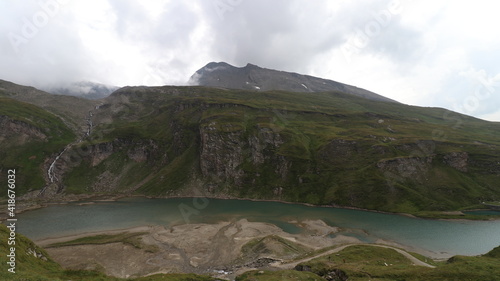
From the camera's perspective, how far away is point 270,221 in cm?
10544

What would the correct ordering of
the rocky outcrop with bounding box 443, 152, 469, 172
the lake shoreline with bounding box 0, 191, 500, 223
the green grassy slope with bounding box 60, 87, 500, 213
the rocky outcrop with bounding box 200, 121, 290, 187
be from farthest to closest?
1. the rocky outcrop with bounding box 200, 121, 290, 187
2. the rocky outcrop with bounding box 443, 152, 469, 172
3. the green grassy slope with bounding box 60, 87, 500, 213
4. the lake shoreline with bounding box 0, 191, 500, 223

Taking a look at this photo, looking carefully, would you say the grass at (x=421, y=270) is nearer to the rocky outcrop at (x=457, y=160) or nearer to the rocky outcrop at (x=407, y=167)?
the rocky outcrop at (x=407, y=167)

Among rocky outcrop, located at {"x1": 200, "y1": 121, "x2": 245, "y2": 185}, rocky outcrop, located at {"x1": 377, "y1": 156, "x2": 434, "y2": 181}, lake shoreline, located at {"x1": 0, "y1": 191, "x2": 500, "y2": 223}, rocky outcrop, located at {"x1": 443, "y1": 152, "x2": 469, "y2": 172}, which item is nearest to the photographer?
lake shoreline, located at {"x1": 0, "y1": 191, "x2": 500, "y2": 223}

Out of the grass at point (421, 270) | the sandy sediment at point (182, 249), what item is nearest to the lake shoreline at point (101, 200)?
the sandy sediment at point (182, 249)

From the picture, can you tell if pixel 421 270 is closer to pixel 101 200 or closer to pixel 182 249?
pixel 182 249

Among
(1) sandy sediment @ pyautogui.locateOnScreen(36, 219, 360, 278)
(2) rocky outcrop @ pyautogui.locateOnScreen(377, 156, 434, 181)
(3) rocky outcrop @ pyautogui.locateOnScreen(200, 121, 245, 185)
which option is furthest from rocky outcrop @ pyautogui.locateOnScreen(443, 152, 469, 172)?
(3) rocky outcrop @ pyautogui.locateOnScreen(200, 121, 245, 185)

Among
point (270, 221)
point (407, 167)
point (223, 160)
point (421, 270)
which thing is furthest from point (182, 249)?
point (407, 167)

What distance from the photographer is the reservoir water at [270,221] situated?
83.3 metres

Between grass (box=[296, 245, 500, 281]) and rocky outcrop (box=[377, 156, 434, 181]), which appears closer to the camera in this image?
grass (box=[296, 245, 500, 281])

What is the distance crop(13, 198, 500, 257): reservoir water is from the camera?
83.3m

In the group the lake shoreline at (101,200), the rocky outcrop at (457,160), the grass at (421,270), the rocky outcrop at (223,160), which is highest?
the rocky outcrop at (457,160)

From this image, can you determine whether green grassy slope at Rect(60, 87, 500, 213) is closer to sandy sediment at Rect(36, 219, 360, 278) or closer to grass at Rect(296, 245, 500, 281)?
sandy sediment at Rect(36, 219, 360, 278)

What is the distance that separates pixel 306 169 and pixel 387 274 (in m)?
132

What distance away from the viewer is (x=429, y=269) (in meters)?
36.8
